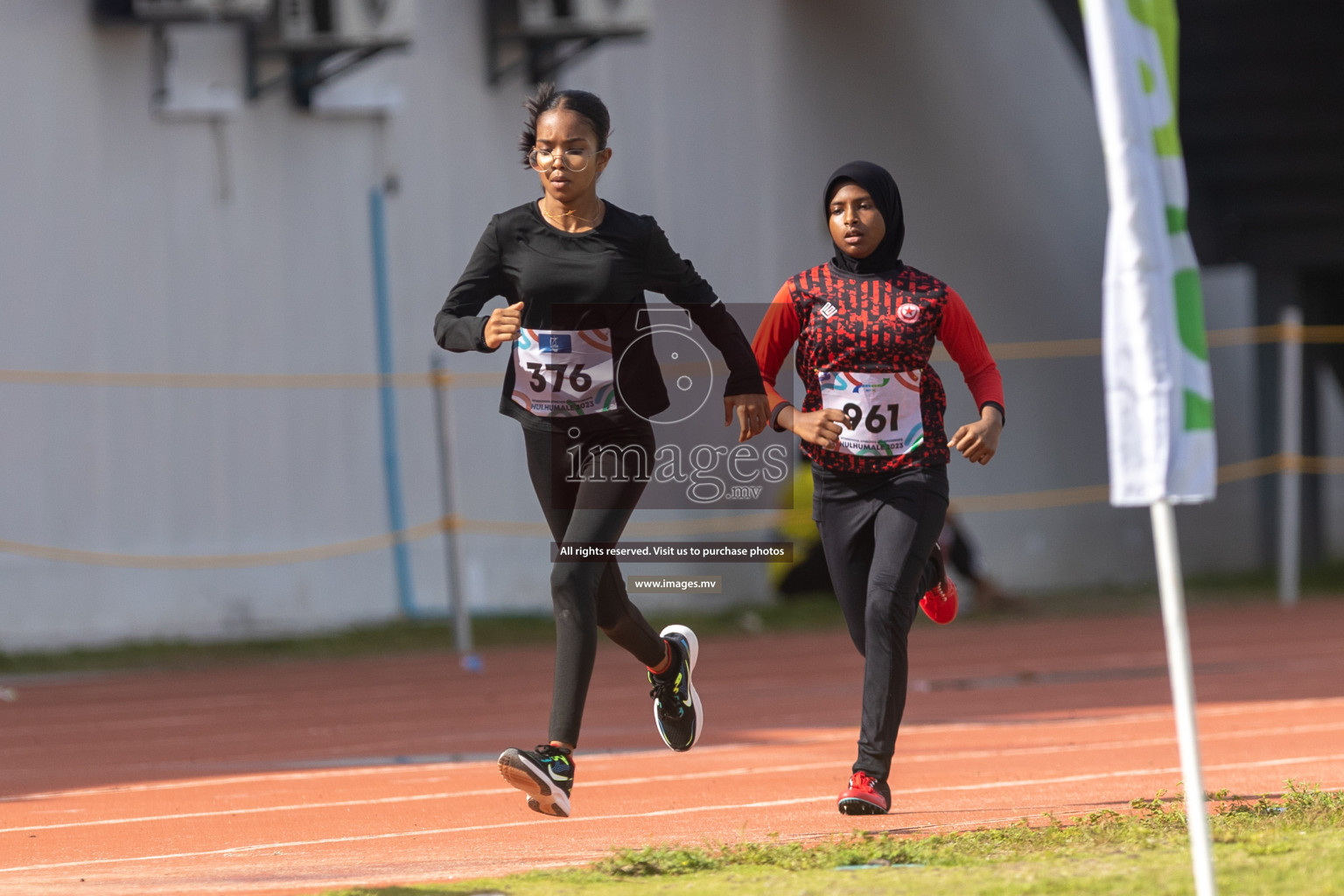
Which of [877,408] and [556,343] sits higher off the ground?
[556,343]

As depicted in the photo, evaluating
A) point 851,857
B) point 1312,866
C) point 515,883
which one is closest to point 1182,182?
point 1312,866

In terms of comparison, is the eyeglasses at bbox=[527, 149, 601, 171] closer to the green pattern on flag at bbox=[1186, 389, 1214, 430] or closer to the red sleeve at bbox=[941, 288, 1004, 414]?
the red sleeve at bbox=[941, 288, 1004, 414]

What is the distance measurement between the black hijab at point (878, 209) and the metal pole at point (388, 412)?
948cm

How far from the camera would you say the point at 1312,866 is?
13.6ft

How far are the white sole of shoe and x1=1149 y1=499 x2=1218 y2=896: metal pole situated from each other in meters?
1.83

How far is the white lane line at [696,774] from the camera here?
608 cm

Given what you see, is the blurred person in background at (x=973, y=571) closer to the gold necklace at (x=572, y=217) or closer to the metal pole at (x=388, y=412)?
the metal pole at (x=388, y=412)

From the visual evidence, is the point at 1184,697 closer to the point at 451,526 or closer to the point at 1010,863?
the point at 1010,863

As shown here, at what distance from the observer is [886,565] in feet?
17.8

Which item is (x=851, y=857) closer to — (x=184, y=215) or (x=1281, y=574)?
(x=184, y=215)

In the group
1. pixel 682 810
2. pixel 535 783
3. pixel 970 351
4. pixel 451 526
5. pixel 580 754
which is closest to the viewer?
pixel 535 783

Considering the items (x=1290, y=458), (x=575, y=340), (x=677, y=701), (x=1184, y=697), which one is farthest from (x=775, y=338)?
(x=1290, y=458)

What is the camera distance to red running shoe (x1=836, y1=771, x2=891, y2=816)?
5.40 meters

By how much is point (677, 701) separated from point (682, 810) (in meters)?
0.35
